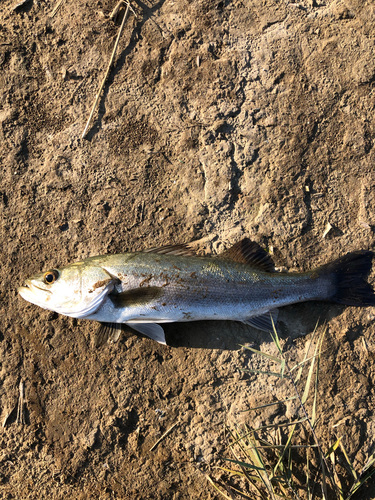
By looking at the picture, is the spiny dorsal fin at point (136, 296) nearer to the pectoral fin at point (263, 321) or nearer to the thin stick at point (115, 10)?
the pectoral fin at point (263, 321)

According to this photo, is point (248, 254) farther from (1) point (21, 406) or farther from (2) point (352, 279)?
(1) point (21, 406)

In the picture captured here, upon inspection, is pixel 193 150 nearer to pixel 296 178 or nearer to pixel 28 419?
pixel 296 178

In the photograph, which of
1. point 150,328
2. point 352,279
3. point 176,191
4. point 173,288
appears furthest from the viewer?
point 176,191

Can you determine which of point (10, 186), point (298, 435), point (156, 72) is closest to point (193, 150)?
point (156, 72)

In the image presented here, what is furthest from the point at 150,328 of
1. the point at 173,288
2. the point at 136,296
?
the point at 173,288

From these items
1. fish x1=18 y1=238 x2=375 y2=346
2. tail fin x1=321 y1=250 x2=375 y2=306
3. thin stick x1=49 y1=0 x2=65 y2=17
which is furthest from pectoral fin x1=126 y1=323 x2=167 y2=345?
thin stick x1=49 y1=0 x2=65 y2=17

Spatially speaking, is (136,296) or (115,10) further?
(115,10)
